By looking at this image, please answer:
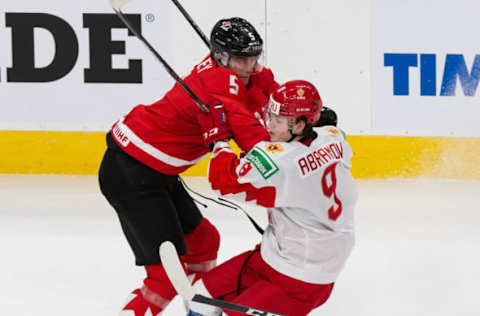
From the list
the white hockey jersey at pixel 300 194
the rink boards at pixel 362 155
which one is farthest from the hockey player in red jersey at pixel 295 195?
the rink boards at pixel 362 155

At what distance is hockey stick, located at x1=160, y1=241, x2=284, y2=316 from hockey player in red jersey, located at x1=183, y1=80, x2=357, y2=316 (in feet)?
0.09

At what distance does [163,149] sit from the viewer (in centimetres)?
220

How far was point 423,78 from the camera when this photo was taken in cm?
455

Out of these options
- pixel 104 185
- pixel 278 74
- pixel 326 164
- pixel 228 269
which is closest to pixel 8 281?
pixel 104 185

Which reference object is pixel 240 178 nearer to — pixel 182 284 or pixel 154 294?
pixel 182 284

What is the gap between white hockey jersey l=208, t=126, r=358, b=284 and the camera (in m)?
1.79

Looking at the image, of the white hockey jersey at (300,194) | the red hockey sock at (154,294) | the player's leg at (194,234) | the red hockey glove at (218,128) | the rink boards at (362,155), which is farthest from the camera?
the rink boards at (362,155)

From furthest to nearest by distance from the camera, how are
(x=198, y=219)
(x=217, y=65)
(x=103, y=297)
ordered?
(x=103, y=297)
(x=198, y=219)
(x=217, y=65)

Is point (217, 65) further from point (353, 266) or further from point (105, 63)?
point (105, 63)

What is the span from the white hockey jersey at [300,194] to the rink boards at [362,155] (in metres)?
2.71

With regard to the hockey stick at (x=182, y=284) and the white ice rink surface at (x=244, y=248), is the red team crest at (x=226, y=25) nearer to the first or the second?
the hockey stick at (x=182, y=284)

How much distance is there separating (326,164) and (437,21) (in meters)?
3.03

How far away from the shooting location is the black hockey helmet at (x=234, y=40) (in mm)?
2064

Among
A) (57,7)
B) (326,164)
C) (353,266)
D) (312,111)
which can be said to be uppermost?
(57,7)
